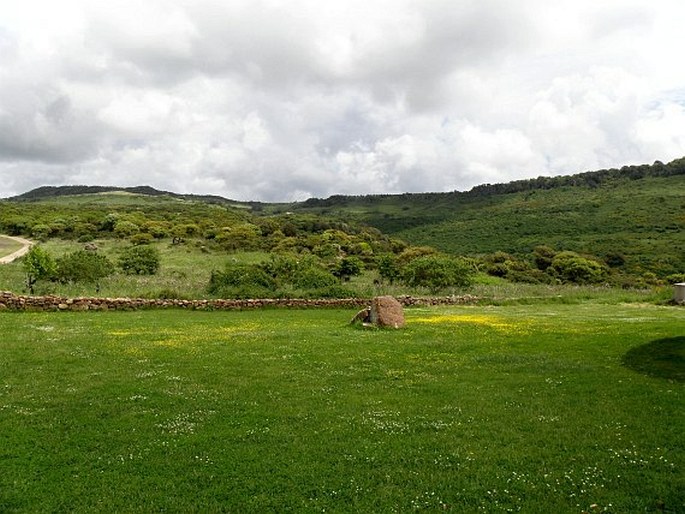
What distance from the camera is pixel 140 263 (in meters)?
66.9

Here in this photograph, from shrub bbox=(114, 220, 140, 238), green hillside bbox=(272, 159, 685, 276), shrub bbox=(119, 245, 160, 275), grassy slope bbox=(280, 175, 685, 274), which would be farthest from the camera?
grassy slope bbox=(280, 175, 685, 274)

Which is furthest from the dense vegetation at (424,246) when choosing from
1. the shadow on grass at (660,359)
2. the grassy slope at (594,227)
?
the shadow on grass at (660,359)

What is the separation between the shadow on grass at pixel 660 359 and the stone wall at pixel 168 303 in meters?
25.9

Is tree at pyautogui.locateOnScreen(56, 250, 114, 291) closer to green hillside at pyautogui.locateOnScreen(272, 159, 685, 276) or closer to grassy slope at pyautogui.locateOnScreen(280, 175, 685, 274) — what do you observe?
green hillside at pyautogui.locateOnScreen(272, 159, 685, 276)

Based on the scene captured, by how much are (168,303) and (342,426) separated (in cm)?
3080

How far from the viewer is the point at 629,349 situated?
21750 millimetres

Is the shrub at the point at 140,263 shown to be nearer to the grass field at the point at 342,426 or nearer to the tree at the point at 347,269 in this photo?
the tree at the point at 347,269

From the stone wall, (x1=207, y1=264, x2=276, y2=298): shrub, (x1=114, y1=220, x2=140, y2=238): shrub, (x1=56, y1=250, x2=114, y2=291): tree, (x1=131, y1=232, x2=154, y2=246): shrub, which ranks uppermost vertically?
(x1=114, y1=220, x2=140, y2=238): shrub

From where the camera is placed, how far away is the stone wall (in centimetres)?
3578

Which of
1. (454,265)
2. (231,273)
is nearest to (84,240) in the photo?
(231,273)

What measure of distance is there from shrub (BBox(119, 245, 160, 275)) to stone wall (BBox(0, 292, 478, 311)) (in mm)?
28111

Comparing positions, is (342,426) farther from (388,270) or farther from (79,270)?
(388,270)

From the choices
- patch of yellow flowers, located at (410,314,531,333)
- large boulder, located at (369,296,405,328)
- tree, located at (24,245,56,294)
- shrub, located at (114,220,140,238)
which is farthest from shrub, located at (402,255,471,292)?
shrub, located at (114,220,140,238)

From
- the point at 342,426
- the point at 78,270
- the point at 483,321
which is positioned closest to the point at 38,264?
the point at 78,270
